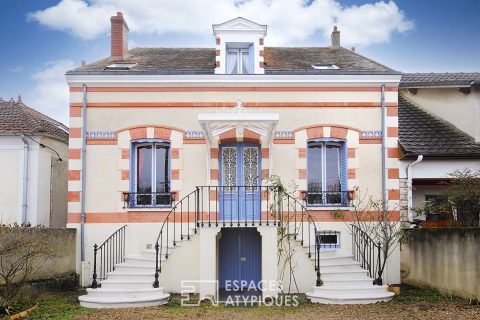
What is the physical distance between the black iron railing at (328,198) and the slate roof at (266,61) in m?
3.21

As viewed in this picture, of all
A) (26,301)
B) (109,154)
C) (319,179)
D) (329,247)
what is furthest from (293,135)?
(26,301)

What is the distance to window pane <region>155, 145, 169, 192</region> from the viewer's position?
50.5 ft

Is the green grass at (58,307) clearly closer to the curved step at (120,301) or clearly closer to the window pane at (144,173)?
the curved step at (120,301)

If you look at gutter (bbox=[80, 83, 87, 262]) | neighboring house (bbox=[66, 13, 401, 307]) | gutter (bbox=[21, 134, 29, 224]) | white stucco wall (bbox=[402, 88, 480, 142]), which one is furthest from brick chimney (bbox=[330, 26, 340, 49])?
gutter (bbox=[21, 134, 29, 224])

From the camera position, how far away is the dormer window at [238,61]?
1591cm

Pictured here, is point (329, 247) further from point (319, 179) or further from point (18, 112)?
point (18, 112)

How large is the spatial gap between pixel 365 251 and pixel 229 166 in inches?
163

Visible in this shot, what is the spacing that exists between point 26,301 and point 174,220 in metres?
3.96

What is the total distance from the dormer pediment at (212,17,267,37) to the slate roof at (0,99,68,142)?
5.72m

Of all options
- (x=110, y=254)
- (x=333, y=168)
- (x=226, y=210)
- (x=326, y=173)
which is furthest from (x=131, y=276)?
(x=333, y=168)

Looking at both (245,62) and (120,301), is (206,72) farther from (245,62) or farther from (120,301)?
(120,301)

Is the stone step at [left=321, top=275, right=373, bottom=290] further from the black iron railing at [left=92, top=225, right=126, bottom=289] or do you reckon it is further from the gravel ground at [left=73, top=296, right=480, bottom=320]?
the black iron railing at [left=92, top=225, right=126, bottom=289]

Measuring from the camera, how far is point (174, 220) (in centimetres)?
1443

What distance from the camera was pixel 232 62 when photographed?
16016mm
